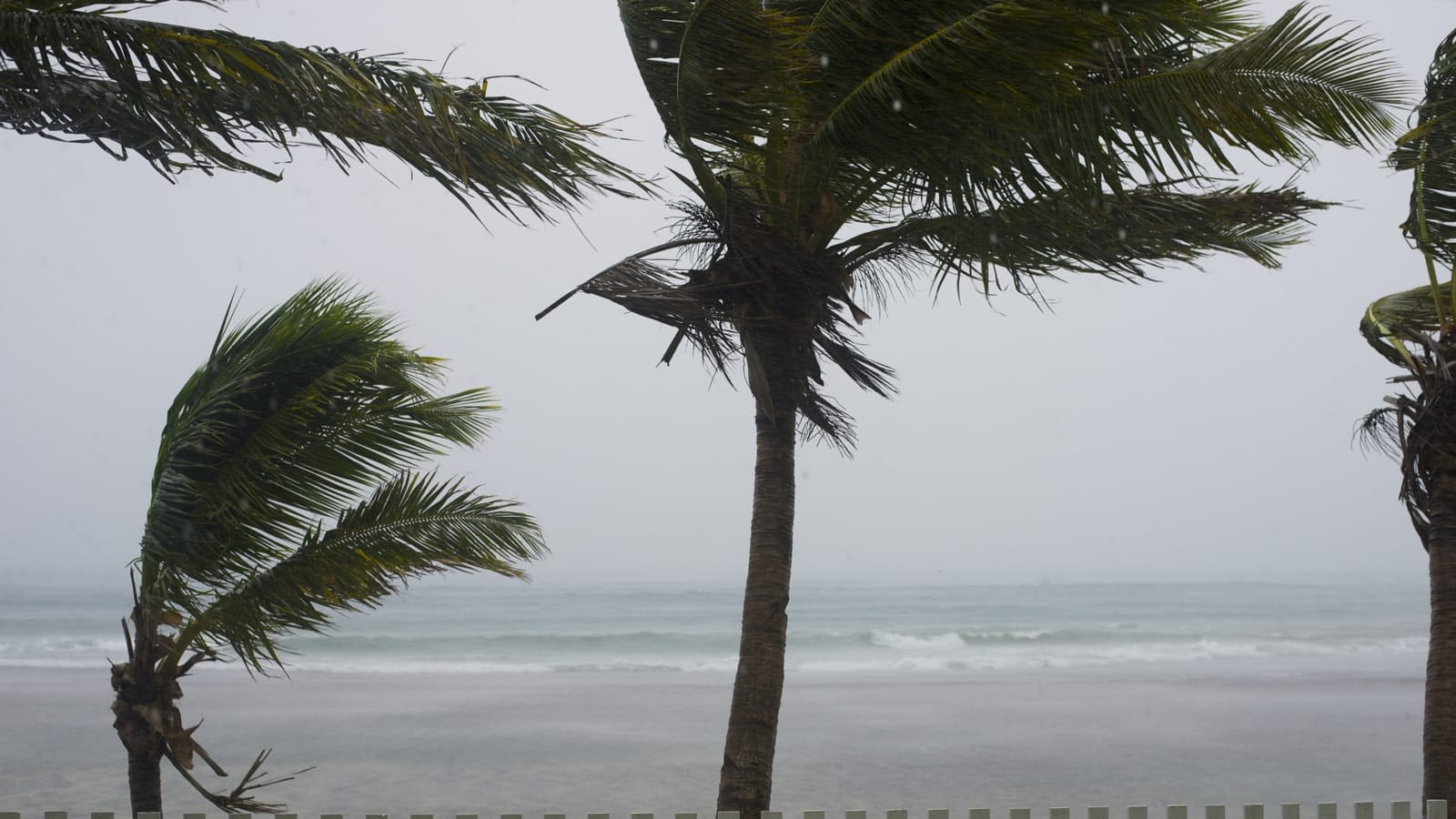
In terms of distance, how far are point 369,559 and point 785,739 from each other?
14.8 metres

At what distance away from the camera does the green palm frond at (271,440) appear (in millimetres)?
5090

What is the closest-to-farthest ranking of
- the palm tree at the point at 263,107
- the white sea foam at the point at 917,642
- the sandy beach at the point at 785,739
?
1. the palm tree at the point at 263,107
2. the sandy beach at the point at 785,739
3. the white sea foam at the point at 917,642

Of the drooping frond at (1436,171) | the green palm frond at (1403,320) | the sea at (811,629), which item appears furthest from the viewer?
the sea at (811,629)

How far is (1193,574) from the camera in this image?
48.5m

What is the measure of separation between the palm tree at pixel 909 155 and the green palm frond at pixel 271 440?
3.92ft

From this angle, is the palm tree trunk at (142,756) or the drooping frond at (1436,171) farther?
the palm tree trunk at (142,756)

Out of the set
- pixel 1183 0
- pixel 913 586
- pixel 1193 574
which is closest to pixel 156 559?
pixel 1183 0

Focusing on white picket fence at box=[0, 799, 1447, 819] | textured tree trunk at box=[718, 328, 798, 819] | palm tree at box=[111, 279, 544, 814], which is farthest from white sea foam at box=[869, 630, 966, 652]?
white picket fence at box=[0, 799, 1447, 819]

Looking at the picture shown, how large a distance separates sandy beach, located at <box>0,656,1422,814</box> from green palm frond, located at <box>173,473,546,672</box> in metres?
7.98

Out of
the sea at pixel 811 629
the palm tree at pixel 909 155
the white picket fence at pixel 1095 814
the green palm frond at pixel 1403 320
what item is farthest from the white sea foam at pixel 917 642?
the white picket fence at pixel 1095 814

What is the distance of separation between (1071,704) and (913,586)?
22414 millimetres

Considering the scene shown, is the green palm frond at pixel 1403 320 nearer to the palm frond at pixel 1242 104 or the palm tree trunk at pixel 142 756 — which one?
the palm frond at pixel 1242 104

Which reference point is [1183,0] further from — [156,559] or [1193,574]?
[1193,574]

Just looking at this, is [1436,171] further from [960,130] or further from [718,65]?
[718,65]
